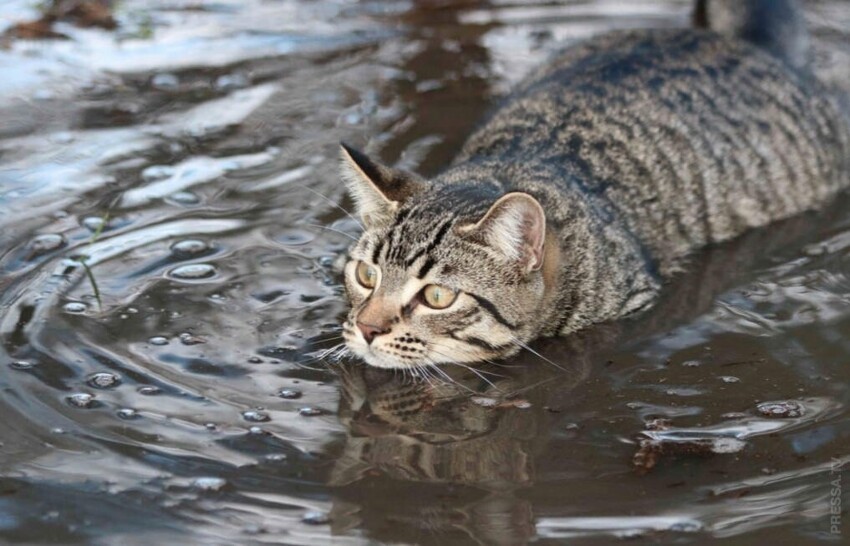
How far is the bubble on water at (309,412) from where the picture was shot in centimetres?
427

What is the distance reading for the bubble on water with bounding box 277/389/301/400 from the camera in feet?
14.3

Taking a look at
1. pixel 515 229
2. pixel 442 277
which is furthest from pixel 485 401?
pixel 515 229

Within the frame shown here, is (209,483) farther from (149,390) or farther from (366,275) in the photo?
(366,275)

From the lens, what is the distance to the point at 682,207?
575cm

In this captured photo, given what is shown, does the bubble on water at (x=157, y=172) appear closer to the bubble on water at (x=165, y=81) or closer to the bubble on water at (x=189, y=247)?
the bubble on water at (x=189, y=247)

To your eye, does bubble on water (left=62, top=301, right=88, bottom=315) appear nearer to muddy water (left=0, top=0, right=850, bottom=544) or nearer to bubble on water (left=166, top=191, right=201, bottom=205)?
muddy water (left=0, top=0, right=850, bottom=544)

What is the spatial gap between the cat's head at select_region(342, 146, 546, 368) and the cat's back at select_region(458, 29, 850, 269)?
30.0 inches

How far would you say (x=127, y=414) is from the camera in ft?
13.7

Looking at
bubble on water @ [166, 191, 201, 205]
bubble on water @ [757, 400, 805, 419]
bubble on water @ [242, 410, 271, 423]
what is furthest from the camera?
bubble on water @ [166, 191, 201, 205]

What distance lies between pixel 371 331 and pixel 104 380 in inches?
39.4

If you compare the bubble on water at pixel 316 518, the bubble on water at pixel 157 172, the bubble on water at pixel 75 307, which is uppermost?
the bubble on water at pixel 157 172

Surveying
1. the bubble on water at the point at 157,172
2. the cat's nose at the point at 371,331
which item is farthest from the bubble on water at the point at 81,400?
the bubble on water at the point at 157,172

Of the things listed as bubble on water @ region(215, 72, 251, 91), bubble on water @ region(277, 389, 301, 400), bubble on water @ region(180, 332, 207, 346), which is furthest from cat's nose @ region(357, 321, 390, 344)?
bubble on water @ region(215, 72, 251, 91)

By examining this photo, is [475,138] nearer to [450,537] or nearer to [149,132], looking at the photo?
[149,132]
